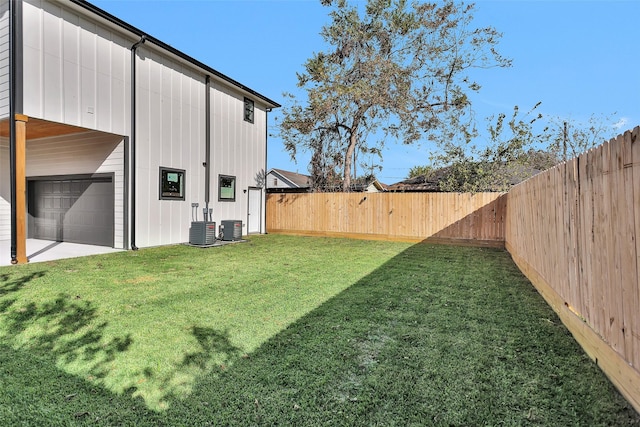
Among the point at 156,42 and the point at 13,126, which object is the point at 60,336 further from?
the point at 156,42

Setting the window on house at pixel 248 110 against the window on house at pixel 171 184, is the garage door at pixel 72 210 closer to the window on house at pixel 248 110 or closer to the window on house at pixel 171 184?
the window on house at pixel 171 184

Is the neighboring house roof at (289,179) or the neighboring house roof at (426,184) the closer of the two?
the neighboring house roof at (426,184)

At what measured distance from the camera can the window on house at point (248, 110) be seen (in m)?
12.2

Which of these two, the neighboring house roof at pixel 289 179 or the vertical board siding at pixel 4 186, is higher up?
the neighboring house roof at pixel 289 179

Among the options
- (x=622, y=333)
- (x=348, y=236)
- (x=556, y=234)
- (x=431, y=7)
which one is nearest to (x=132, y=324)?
(x=622, y=333)

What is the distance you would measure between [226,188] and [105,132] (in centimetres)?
417

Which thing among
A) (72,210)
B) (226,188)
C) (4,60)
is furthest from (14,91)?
(226,188)

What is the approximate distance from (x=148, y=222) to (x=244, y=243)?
2.78m

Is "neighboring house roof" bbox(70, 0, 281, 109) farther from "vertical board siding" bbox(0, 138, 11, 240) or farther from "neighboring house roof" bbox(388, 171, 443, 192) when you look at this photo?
"neighboring house roof" bbox(388, 171, 443, 192)

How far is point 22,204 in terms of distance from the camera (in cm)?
601

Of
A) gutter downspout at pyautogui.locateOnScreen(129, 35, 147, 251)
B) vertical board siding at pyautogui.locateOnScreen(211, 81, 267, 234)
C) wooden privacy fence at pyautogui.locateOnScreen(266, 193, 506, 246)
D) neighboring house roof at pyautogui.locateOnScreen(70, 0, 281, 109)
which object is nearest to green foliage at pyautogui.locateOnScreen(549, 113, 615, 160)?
wooden privacy fence at pyautogui.locateOnScreen(266, 193, 506, 246)

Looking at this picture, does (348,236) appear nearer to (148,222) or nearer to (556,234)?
(148,222)

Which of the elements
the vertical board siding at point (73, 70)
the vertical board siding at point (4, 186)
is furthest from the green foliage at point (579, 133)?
the vertical board siding at point (4, 186)

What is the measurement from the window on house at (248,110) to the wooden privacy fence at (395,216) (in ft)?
10.7
